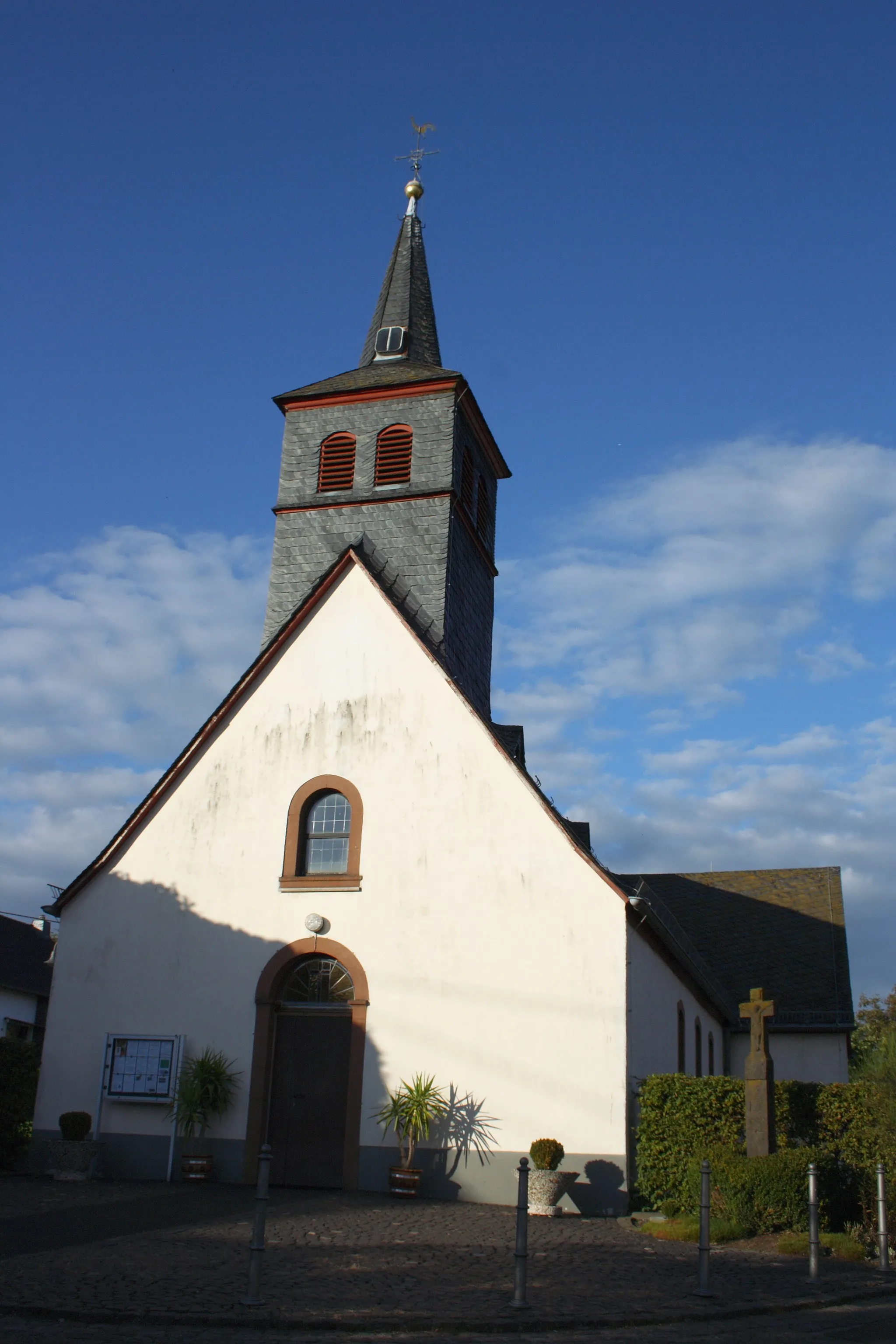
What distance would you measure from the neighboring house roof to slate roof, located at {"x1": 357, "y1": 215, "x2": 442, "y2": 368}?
70.5 feet

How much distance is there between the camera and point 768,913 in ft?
104

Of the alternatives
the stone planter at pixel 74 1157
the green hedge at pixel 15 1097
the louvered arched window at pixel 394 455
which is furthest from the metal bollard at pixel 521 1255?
the louvered arched window at pixel 394 455

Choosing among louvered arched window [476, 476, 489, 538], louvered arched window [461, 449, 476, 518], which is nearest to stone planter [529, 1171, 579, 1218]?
louvered arched window [461, 449, 476, 518]

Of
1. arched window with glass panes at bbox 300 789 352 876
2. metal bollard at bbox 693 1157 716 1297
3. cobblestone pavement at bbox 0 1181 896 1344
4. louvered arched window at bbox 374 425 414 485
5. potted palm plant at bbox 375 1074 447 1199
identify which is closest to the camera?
cobblestone pavement at bbox 0 1181 896 1344

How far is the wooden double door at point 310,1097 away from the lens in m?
16.5

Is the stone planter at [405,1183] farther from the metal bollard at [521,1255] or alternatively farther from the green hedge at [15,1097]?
the metal bollard at [521,1255]

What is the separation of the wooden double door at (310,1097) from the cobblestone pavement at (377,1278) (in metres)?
2.73

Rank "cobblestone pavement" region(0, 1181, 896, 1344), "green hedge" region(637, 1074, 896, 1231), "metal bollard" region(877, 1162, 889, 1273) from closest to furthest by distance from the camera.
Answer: "cobblestone pavement" region(0, 1181, 896, 1344)
"metal bollard" region(877, 1162, 889, 1273)
"green hedge" region(637, 1074, 896, 1231)

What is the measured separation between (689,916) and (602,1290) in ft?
73.5

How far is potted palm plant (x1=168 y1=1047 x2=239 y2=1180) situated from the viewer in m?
16.7

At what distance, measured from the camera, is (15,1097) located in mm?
18125

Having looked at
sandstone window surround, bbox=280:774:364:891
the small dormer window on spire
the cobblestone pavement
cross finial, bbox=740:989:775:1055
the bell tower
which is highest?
the small dormer window on spire

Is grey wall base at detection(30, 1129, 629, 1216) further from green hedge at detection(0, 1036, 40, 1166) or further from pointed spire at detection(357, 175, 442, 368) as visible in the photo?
pointed spire at detection(357, 175, 442, 368)

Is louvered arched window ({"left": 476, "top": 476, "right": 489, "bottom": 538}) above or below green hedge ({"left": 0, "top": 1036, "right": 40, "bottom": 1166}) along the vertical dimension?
above
